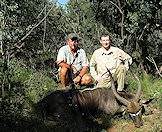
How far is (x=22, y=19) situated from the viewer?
35.6 ft

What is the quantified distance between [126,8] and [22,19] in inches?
100

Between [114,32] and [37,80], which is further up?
[114,32]

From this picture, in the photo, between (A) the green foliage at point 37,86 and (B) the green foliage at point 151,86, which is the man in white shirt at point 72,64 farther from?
(B) the green foliage at point 151,86

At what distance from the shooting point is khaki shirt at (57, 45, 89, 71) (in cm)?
924

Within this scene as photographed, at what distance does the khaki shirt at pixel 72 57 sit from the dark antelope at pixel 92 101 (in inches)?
45.0

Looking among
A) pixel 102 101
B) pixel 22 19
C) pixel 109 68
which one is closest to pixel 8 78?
pixel 102 101

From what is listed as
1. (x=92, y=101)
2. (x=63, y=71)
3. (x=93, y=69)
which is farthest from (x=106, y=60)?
(x=92, y=101)

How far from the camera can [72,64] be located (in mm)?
9383

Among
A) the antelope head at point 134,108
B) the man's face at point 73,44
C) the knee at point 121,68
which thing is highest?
the man's face at point 73,44

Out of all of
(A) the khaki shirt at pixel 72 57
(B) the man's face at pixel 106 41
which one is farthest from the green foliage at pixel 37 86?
(B) the man's face at pixel 106 41

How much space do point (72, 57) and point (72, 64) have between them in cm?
14

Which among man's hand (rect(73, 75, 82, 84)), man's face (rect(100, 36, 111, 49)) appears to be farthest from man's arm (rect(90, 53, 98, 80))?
man's face (rect(100, 36, 111, 49))

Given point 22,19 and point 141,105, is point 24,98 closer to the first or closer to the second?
point 141,105

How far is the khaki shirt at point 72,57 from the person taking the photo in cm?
924
